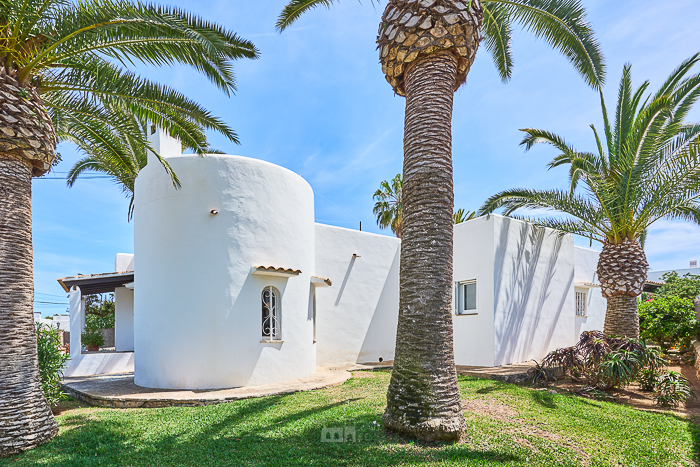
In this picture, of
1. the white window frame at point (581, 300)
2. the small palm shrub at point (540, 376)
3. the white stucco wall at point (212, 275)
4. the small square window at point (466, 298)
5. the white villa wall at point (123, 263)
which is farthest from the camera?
the white villa wall at point (123, 263)

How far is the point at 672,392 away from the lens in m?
8.76

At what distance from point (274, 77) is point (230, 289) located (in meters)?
5.63

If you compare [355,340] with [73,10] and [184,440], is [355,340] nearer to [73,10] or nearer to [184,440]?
[184,440]

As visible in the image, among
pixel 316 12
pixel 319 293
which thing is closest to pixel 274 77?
pixel 316 12

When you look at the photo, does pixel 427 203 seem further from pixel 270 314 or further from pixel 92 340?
pixel 92 340

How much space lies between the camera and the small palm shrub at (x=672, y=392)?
28.6 ft

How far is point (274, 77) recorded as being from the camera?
1168 cm

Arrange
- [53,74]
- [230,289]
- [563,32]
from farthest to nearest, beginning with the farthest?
[230,289]
[563,32]
[53,74]

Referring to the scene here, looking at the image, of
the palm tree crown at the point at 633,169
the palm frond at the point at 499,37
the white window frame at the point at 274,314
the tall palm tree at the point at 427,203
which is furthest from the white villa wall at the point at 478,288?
the tall palm tree at the point at 427,203

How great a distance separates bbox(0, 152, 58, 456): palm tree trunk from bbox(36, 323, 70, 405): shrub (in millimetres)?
2513

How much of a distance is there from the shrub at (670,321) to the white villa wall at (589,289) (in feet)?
5.10

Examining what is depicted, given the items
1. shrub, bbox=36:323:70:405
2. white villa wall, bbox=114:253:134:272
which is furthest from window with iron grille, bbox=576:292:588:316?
white villa wall, bbox=114:253:134:272

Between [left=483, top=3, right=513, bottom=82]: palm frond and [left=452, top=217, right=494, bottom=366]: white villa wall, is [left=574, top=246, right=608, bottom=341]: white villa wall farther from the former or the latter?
[left=483, top=3, right=513, bottom=82]: palm frond

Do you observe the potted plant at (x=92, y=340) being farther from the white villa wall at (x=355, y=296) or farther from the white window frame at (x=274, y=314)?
the white window frame at (x=274, y=314)
